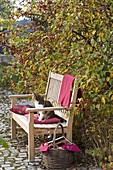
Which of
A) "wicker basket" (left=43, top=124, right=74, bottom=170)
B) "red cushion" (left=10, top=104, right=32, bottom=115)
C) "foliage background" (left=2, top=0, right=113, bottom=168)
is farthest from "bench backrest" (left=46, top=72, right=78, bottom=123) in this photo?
"wicker basket" (left=43, top=124, right=74, bottom=170)

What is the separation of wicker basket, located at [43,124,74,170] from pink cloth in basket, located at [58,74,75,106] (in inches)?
27.4

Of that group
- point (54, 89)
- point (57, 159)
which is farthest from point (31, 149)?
point (54, 89)

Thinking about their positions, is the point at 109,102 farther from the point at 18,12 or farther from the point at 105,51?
the point at 18,12

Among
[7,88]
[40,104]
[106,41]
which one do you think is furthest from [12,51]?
[7,88]

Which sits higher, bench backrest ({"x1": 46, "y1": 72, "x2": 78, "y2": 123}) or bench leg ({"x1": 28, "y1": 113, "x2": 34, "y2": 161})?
bench backrest ({"x1": 46, "y1": 72, "x2": 78, "y2": 123})

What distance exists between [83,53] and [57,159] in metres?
1.21

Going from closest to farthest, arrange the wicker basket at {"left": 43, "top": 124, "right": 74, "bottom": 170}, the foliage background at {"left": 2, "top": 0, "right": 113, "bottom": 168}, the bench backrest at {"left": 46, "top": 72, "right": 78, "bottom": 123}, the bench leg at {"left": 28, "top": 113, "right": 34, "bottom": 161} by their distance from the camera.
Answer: the foliage background at {"left": 2, "top": 0, "right": 113, "bottom": 168} < the wicker basket at {"left": 43, "top": 124, "right": 74, "bottom": 170} < the bench leg at {"left": 28, "top": 113, "right": 34, "bottom": 161} < the bench backrest at {"left": 46, "top": 72, "right": 78, "bottom": 123}

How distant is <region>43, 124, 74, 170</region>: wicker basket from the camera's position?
4.20 meters

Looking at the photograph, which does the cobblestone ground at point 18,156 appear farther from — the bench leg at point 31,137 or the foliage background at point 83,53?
the foliage background at point 83,53

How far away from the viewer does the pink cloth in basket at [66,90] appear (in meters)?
4.74

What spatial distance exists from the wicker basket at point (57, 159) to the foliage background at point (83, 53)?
0.25 m

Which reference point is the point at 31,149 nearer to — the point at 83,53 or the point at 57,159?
the point at 57,159

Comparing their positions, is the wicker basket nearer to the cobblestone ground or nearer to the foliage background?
the cobblestone ground

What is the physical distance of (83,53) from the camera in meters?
4.06
